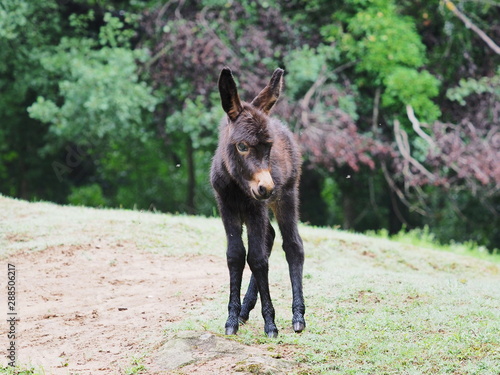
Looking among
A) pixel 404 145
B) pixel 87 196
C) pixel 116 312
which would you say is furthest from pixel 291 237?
pixel 87 196

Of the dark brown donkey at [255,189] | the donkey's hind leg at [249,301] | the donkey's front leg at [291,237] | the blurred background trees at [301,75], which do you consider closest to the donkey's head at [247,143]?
the dark brown donkey at [255,189]

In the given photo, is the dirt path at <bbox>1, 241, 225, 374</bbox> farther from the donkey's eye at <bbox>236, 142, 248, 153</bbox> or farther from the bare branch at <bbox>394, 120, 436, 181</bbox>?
the bare branch at <bbox>394, 120, 436, 181</bbox>

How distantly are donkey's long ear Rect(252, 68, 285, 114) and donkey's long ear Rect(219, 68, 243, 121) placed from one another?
0.32 m

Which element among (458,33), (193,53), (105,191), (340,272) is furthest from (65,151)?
(340,272)

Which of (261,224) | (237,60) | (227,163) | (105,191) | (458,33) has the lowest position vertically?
(105,191)

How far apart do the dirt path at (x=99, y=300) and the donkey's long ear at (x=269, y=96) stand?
2034 millimetres

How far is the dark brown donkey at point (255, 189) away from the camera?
5348mm

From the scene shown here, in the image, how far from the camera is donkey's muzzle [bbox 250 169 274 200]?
201 inches

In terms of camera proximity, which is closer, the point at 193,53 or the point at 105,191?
the point at 193,53

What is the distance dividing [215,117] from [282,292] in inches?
314

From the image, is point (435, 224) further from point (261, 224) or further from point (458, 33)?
point (261, 224)

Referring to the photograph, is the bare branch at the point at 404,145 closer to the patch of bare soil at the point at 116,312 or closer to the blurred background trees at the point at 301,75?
the blurred background trees at the point at 301,75

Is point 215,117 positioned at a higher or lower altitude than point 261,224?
higher

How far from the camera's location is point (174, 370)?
16.9 feet
